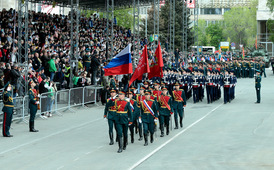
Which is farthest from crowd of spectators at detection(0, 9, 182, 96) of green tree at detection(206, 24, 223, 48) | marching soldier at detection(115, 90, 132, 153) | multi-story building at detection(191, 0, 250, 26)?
multi-story building at detection(191, 0, 250, 26)

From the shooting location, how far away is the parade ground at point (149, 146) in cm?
1308

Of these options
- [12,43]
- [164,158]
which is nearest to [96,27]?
[12,43]

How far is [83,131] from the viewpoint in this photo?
18.9 m

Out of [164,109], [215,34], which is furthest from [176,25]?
[164,109]

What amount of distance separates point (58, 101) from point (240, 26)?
88578 mm

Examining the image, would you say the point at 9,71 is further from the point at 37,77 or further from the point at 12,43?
the point at 12,43

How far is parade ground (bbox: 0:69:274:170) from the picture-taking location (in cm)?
1308

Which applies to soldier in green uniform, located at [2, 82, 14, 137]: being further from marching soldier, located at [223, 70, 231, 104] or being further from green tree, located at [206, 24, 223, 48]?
green tree, located at [206, 24, 223, 48]

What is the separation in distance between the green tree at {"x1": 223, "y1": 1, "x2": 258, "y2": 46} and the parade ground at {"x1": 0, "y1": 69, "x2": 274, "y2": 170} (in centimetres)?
8554

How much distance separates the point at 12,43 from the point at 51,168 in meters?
17.0

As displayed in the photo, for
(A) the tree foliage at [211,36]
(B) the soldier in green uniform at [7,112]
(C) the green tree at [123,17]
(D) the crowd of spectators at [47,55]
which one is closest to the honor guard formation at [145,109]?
(D) the crowd of spectators at [47,55]

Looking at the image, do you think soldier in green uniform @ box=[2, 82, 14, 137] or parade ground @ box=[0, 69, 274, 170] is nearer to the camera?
parade ground @ box=[0, 69, 274, 170]

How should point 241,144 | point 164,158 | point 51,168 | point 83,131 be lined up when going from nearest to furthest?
point 51,168 < point 164,158 < point 241,144 < point 83,131

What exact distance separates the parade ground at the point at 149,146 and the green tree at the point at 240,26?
85.5 meters
